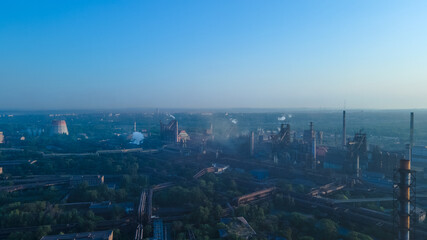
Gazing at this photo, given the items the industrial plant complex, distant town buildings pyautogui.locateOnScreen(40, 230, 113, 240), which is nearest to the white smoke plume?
the industrial plant complex

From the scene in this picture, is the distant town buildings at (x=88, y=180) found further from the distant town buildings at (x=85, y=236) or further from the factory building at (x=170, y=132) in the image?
the factory building at (x=170, y=132)

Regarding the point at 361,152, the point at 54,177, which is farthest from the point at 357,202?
the point at 54,177

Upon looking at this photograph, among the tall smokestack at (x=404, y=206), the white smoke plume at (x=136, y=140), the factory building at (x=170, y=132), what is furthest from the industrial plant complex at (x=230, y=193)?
the white smoke plume at (x=136, y=140)

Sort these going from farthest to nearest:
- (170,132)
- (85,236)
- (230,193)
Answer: (170,132), (230,193), (85,236)

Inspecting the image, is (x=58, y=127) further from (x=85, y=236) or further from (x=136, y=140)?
(x=85, y=236)

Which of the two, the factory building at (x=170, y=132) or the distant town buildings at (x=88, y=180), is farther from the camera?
the factory building at (x=170, y=132)

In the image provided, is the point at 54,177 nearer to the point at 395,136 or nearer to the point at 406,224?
the point at 406,224

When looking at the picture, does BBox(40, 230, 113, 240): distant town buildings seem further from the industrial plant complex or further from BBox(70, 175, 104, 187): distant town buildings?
BBox(70, 175, 104, 187): distant town buildings

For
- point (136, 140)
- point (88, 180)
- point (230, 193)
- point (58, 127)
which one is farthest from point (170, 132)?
point (58, 127)

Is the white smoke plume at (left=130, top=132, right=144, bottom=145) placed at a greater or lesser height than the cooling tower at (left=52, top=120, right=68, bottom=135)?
lesser
